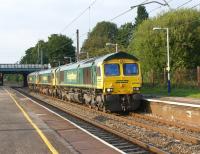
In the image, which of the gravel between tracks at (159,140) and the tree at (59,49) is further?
the tree at (59,49)

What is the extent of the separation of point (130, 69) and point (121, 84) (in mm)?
1112

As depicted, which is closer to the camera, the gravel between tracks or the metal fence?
the gravel between tracks

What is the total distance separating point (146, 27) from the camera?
63.8 m

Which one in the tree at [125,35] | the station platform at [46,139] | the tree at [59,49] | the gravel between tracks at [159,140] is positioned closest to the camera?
the station platform at [46,139]

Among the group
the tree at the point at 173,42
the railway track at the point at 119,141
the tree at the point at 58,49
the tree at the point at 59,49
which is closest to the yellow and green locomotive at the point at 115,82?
the railway track at the point at 119,141

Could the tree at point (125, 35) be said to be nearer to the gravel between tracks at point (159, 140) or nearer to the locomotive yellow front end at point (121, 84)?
the locomotive yellow front end at point (121, 84)

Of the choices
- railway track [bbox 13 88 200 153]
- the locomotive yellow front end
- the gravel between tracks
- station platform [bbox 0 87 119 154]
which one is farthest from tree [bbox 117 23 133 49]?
station platform [bbox 0 87 119 154]

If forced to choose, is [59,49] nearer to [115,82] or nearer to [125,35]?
[125,35]

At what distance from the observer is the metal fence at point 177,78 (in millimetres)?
45791

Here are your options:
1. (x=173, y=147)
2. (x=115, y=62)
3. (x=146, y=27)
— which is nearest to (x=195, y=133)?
(x=173, y=147)

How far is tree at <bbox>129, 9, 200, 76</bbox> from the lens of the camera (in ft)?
193

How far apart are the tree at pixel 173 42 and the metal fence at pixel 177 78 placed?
2723mm

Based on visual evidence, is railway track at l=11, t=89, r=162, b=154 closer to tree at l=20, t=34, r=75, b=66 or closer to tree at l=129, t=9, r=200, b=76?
tree at l=129, t=9, r=200, b=76

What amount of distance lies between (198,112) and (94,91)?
9925 mm
